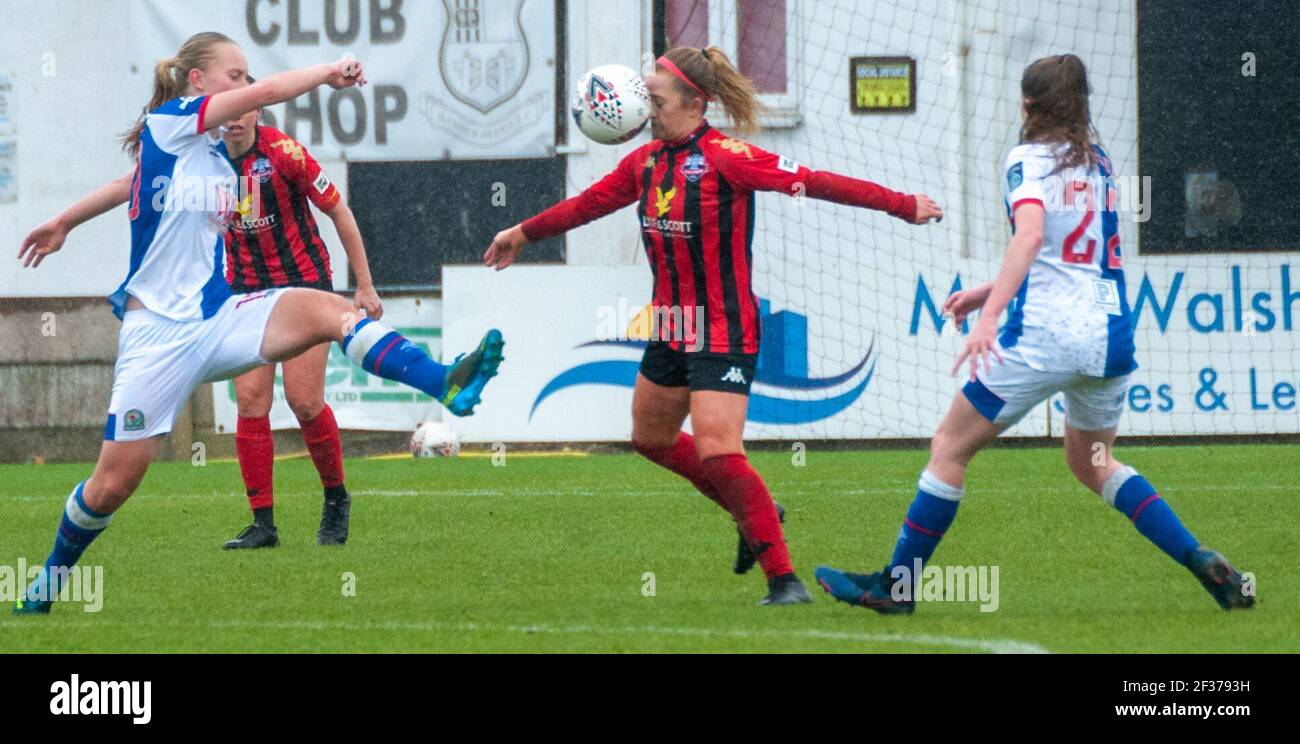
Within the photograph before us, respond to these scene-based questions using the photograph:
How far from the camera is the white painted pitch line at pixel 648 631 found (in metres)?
5.09

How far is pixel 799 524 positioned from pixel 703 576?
5.54ft

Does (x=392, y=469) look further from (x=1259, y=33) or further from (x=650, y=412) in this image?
(x=1259, y=33)

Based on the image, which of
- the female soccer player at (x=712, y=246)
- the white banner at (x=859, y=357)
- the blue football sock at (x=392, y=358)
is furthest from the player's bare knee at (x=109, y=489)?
the white banner at (x=859, y=357)

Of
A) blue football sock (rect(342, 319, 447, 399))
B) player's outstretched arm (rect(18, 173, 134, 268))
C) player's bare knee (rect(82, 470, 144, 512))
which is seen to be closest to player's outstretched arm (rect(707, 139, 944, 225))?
blue football sock (rect(342, 319, 447, 399))

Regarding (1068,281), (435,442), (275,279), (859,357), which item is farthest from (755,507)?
(859,357)

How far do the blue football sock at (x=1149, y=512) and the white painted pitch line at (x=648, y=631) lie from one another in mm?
782

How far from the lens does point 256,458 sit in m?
8.20

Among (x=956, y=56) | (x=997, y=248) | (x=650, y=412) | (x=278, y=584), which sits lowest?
(x=278, y=584)

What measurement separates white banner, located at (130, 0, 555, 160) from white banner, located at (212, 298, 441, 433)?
5.29 feet

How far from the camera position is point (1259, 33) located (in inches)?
595

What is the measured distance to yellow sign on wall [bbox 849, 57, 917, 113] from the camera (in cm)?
1486

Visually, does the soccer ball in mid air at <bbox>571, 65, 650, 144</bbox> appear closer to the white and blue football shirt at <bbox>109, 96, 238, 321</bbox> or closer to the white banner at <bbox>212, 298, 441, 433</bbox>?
the white and blue football shirt at <bbox>109, 96, 238, 321</bbox>
